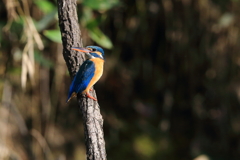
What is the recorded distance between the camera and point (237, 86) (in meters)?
3.77

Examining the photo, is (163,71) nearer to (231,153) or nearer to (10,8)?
(231,153)

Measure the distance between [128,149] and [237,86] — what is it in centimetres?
120

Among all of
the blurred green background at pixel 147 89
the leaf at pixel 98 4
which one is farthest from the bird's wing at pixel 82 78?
the blurred green background at pixel 147 89

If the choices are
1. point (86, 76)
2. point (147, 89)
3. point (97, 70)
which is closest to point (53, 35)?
point (97, 70)

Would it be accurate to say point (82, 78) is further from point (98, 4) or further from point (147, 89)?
point (147, 89)

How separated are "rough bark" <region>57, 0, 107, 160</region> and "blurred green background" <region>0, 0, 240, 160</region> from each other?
1935mm

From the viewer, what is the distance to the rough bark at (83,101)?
52.2 inches

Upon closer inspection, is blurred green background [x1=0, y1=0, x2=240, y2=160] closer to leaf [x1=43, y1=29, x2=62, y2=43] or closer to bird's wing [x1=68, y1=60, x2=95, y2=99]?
leaf [x1=43, y1=29, x2=62, y2=43]

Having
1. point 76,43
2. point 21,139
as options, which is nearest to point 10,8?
point 21,139

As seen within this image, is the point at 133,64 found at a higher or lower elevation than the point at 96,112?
higher

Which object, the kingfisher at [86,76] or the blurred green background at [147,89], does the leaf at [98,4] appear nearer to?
the blurred green background at [147,89]

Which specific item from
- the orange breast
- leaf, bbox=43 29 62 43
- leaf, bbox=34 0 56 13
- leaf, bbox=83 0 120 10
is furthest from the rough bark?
leaf, bbox=34 0 56 13

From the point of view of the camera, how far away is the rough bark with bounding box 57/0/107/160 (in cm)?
133

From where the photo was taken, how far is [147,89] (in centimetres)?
392
